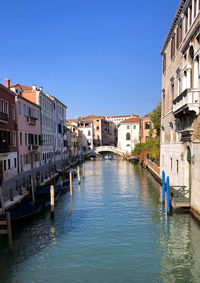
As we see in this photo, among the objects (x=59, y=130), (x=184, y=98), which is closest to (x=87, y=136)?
(x=59, y=130)

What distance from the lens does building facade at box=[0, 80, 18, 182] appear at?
1894 cm

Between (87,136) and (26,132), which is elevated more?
(87,136)

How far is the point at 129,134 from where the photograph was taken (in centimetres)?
5941

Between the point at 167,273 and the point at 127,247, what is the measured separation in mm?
2079

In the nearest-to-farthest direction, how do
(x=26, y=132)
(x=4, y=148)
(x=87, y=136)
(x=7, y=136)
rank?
(x=4, y=148), (x=7, y=136), (x=26, y=132), (x=87, y=136)

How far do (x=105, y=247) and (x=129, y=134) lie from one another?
50.8 meters

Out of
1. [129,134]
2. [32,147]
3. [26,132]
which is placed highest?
[129,134]

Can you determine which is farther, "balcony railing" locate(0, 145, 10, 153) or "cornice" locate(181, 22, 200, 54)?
"balcony railing" locate(0, 145, 10, 153)

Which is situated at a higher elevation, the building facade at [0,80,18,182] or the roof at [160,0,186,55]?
the roof at [160,0,186,55]

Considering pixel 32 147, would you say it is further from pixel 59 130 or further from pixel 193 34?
pixel 193 34

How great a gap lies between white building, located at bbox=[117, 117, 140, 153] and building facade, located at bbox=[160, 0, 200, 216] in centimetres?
4065

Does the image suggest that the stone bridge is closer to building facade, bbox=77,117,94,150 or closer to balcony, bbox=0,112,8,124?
building facade, bbox=77,117,94,150

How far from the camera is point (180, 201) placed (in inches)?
479

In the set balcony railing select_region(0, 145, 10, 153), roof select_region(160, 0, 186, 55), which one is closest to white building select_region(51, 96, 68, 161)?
balcony railing select_region(0, 145, 10, 153)
